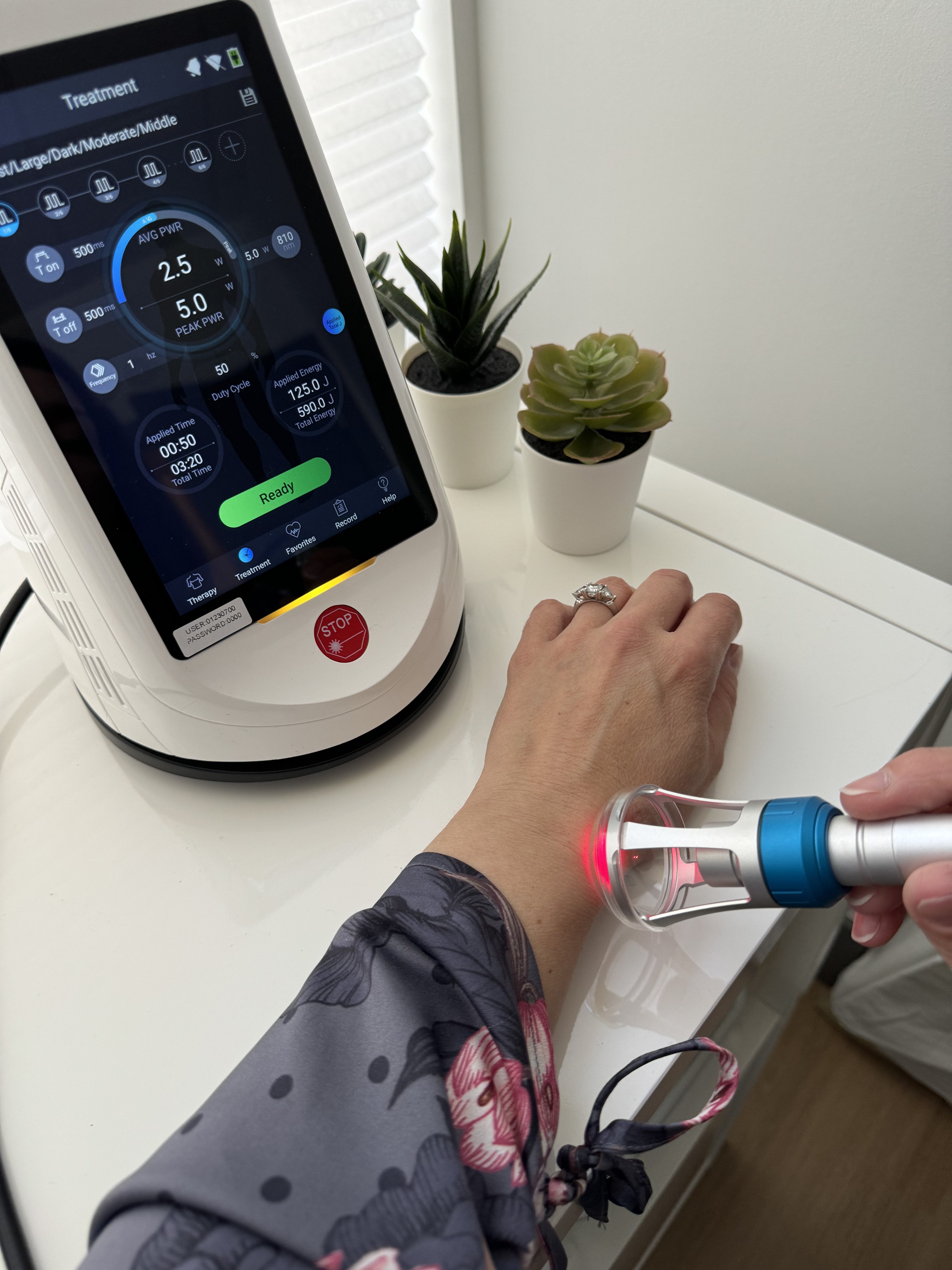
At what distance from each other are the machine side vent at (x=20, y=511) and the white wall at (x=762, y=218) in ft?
2.20

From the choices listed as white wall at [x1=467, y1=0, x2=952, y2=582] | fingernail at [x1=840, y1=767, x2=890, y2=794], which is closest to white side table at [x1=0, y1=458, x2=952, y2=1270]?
fingernail at [x1=840, y1=767, x2=890, y2=794]

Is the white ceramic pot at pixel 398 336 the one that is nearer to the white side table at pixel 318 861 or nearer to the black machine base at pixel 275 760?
the white side table at pixel 318 861

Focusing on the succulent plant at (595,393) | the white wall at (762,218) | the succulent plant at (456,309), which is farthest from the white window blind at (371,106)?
the succulent plant at (595,393)

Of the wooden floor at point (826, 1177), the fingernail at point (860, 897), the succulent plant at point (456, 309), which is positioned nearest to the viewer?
the fingernail at point (860, 897)

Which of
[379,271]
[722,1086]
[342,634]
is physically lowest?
[722,1086]

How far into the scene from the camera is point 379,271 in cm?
71

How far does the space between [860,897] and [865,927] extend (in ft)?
0.08

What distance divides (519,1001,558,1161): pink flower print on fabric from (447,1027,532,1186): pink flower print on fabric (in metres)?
0.01

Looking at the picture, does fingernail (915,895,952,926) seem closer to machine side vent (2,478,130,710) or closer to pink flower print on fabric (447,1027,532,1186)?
pink flower print on fabric (447,1027,532,1186)

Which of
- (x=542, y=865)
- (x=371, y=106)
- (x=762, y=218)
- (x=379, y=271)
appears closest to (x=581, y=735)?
(x=542, y=865)

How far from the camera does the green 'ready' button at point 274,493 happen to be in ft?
1.61

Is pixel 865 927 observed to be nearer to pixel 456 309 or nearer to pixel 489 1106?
pixel 489 1106

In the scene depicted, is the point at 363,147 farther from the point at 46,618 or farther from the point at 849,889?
the point at 849,889

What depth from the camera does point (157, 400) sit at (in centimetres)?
45
